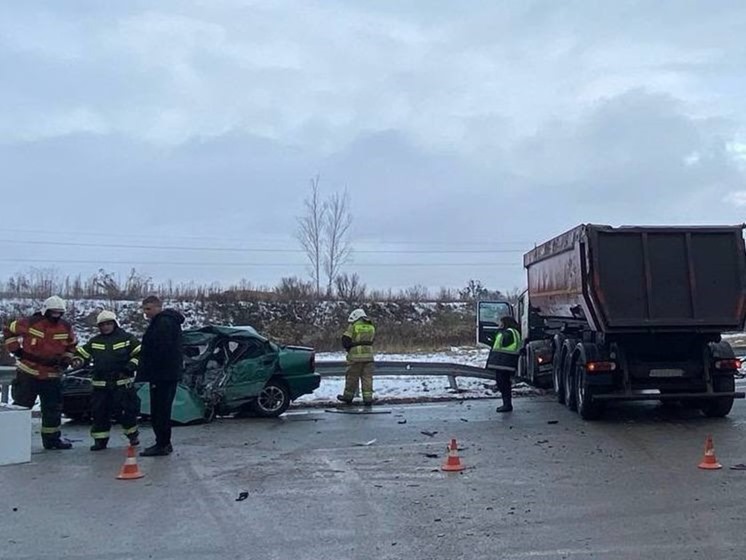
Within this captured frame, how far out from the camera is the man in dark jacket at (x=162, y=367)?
10.2 m

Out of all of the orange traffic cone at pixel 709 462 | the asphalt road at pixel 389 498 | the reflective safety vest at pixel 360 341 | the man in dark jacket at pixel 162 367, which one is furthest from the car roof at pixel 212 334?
the orange traffic cone at pixel 709 462

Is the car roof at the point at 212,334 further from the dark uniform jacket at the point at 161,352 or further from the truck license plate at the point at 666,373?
the truck license plate at the point at 666,373

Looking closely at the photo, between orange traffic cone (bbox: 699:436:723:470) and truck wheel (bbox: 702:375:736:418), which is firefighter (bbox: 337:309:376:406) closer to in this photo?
truck wheel (bbox: 702:375:736:418)

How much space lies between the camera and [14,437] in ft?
14.5

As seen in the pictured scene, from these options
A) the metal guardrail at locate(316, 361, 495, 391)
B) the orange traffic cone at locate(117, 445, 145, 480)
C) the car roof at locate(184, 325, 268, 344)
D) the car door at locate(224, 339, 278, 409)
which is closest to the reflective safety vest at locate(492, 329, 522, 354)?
the metal guardrail at locate(316, 361, 495, 391)

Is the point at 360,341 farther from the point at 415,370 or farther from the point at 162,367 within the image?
the point at 162,367

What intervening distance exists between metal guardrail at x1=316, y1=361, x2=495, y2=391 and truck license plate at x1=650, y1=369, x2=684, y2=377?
171 inches

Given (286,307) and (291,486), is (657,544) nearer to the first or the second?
(291,486)

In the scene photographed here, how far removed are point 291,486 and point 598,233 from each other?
626 cm

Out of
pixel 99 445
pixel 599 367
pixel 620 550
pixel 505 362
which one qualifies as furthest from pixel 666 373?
pixel 99 445

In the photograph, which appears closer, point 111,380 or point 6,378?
point 111,380

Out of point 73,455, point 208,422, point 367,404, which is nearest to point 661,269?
point 367,404

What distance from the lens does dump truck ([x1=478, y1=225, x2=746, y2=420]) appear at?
41.2ft

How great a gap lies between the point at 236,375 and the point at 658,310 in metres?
6.02
